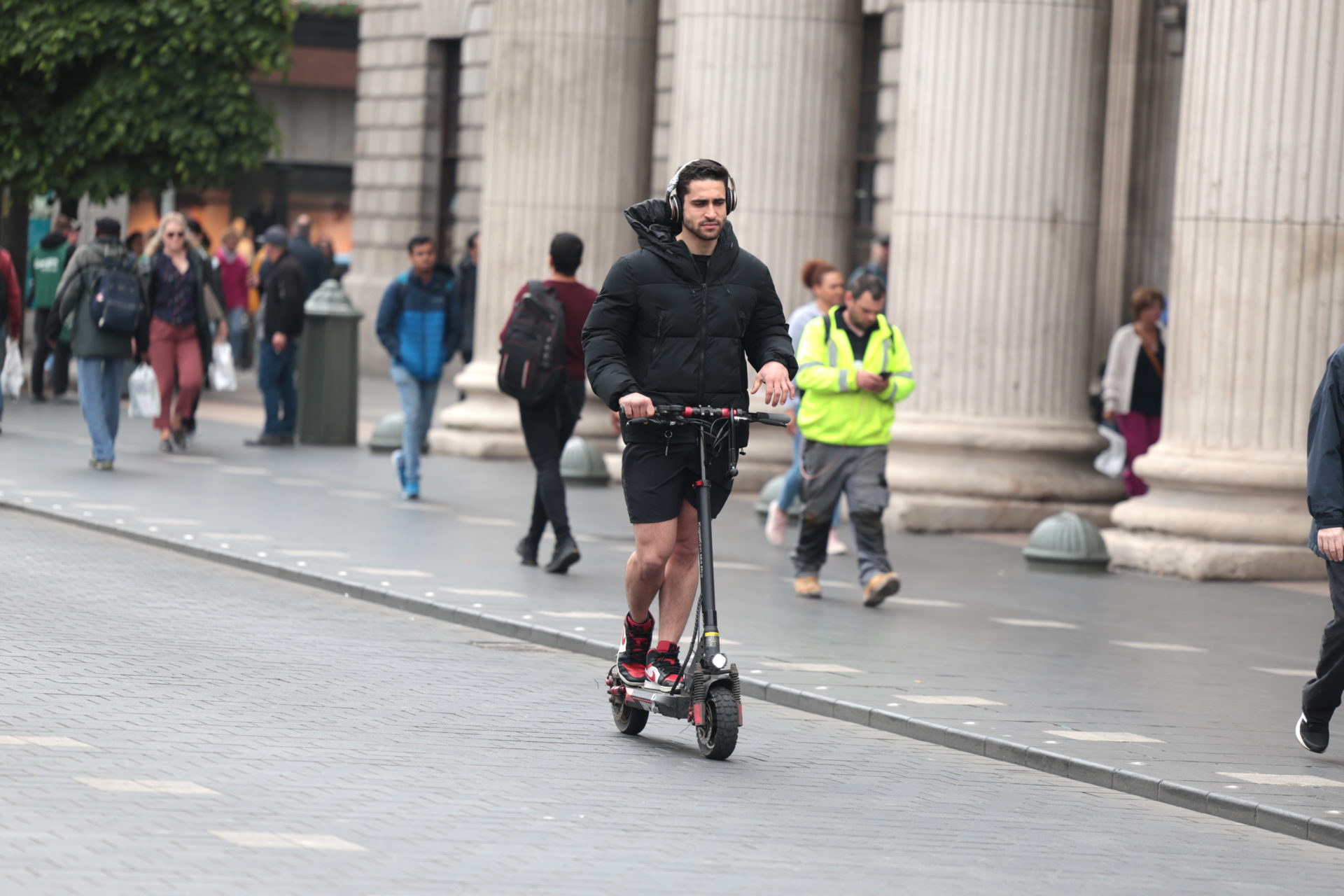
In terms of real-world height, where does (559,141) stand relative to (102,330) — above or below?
above

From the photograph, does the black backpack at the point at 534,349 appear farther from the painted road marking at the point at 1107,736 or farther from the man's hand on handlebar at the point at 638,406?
the man's hand on handlebar at the point at 638,406

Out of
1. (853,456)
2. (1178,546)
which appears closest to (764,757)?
(853,456)

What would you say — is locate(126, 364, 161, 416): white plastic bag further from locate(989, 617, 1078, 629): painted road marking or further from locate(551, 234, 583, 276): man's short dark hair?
locate(989, 617, 1078, 629): painted road marking

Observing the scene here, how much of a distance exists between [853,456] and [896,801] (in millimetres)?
4886

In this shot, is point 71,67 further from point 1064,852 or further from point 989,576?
point 1064,852

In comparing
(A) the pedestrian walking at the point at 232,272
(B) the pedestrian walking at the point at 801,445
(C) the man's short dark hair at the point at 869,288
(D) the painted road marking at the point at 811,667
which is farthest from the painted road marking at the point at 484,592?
(A) the pedestrian walking at the point at 232,272

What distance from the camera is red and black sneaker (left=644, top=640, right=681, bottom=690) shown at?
754 cm

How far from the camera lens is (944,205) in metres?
15.3

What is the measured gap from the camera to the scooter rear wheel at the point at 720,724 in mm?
7254

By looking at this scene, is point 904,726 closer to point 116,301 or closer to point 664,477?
point 664,477

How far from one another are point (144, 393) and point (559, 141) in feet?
13.6

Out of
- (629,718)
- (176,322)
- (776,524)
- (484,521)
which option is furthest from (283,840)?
(176,322)

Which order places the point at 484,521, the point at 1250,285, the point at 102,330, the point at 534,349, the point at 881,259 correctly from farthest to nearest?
the point at 881,259
the point at 102,330
the point at 484,521
the point at 1250,285
the point at 534,349

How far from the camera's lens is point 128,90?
961 inches
